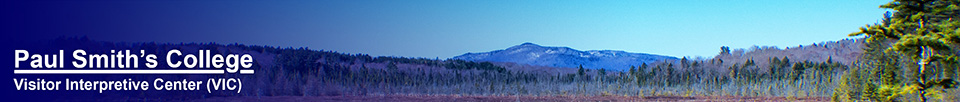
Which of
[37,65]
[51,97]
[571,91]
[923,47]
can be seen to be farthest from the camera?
[571,91]

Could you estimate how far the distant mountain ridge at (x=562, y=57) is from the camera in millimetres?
49450

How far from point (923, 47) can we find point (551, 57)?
156 feet

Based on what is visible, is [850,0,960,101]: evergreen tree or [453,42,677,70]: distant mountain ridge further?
[453,42,677,70]: distant mountain ridge

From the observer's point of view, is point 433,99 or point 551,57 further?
point 551,57

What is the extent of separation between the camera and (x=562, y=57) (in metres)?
51.5

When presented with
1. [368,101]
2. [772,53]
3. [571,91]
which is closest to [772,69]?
[571,91]

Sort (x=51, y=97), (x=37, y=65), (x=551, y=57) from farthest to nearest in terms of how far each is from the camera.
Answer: (x=551, y=57)
(x=37, y=65)
(x=51, y=97)

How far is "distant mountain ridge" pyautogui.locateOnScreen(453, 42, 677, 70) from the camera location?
49.5 metres

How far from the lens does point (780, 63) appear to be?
1897cm

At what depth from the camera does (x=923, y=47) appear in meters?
3.24

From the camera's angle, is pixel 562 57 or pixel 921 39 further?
pixel 562 57

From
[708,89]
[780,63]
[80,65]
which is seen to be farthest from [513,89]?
[780,63]

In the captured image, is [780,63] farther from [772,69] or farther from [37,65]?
[37,65]

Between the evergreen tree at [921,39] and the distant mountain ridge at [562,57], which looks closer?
the evergreen tree at [921,39]
